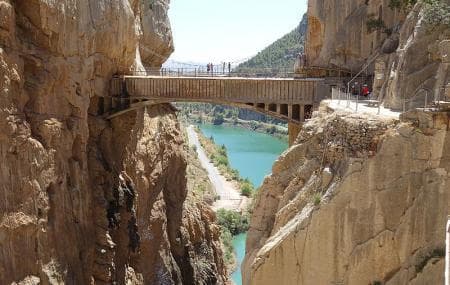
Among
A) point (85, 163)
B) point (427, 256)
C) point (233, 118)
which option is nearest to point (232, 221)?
point (85, 163)

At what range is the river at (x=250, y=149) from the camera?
101781mm

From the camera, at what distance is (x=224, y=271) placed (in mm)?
38406

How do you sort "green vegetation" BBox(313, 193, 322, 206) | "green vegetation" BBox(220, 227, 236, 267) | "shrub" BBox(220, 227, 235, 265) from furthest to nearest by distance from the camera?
"shrub" BBox(220, 227, 235, 265) → "green vegetation" BBox(220, 227, 236, 267) → "green vegetation" BBox(313, 193, 322, 206)

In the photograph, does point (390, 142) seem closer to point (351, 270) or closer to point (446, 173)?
point (446, 173)

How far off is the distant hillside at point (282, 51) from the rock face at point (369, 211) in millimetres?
140040

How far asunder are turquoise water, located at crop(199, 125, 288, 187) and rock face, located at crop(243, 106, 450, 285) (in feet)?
247

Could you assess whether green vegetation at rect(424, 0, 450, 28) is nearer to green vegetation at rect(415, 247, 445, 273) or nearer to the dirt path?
green vegetation at rect(415, 247, 445, 273)

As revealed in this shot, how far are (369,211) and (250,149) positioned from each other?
381 feet

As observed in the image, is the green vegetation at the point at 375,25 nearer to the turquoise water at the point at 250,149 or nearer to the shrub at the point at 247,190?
the shrub at the point at 247,190

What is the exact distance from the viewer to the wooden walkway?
2450 cm

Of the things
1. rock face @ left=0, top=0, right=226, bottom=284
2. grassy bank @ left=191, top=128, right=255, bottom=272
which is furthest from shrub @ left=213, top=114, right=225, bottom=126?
rock face @ left=0, top=0, right=226, bottom=284

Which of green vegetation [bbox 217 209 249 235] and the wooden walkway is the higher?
the wooden walkway

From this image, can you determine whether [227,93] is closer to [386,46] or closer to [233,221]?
[386,46]

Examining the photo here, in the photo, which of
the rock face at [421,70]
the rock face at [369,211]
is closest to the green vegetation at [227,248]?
the rock face at [421,70]
